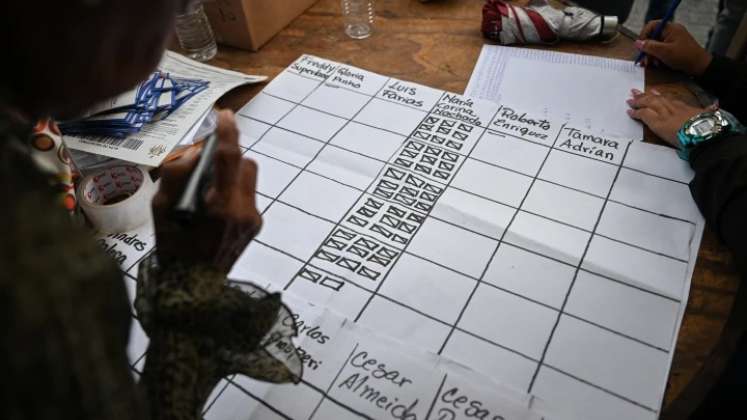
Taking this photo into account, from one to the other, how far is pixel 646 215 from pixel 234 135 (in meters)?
0.50

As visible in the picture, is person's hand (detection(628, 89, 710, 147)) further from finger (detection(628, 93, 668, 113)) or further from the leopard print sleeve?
the leopard print sleeve

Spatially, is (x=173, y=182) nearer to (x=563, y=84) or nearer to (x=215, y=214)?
(x=215, y=214)

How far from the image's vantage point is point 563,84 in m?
0.83

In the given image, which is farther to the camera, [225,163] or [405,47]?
[405,47]

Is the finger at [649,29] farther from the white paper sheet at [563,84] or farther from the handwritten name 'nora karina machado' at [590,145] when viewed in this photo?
the handwritten name 'nora karina machado' at [590,145]

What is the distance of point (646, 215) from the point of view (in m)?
0.62

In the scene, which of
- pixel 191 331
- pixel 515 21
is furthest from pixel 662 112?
pixel 191 331

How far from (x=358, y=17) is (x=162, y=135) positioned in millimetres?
484

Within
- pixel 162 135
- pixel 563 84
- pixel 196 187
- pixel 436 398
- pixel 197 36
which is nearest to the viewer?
pixel 196 187

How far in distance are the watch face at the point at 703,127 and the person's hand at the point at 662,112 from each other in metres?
0.02

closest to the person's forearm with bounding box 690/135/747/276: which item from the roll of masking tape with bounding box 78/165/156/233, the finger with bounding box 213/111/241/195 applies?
the finger with bounding box 213/111/241/195

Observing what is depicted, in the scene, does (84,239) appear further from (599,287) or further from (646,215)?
(646,215)

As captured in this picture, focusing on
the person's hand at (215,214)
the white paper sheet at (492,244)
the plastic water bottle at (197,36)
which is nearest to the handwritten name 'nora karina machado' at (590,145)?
the white paper sheet at (492,244)

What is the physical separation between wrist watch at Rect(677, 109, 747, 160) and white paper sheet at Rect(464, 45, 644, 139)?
63 millimetres
